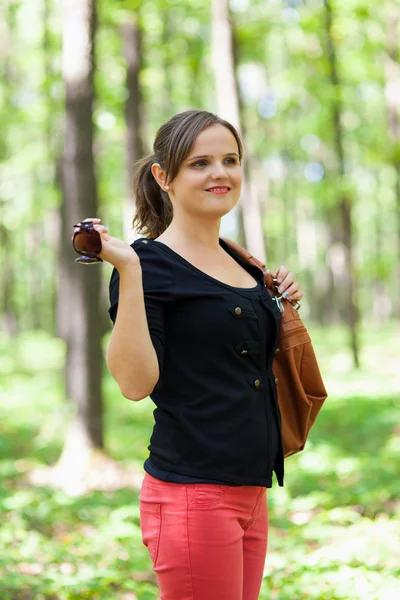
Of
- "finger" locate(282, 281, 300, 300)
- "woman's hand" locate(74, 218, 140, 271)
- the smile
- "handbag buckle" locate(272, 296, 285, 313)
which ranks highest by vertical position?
the smile

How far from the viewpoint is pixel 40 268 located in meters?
38.2

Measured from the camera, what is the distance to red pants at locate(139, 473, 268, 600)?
198 cm

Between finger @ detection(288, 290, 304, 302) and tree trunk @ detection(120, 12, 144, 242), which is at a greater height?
tree trunk @ detection(120, 12, 144, 242)

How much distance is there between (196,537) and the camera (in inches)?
77.7

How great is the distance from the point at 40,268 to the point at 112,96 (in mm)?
25578

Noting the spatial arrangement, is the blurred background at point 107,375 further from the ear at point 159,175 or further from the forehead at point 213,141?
the forehead at point 213,141

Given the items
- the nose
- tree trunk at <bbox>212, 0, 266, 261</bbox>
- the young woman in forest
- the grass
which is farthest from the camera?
tree trunk at <bbox>212, 0, 266, 261</bbox>

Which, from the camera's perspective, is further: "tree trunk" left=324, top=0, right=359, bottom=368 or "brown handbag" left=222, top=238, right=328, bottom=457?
"tree trunk" left=324, top=0, right=359, bottom=368

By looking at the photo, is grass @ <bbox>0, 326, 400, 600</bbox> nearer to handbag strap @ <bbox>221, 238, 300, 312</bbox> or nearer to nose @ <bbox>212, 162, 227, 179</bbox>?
handbag strap @ <bbox>221, 238, 300, 312</bbox>

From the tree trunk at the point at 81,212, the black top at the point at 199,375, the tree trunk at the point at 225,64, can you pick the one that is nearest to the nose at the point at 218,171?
the black top at the point at 199,375

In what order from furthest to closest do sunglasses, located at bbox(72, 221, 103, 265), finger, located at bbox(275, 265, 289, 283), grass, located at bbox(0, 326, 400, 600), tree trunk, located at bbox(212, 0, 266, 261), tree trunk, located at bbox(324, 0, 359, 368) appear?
tree trunk, located at bbox(324, 0, 359, 368) → tree trunk, located at bbox(212, 0, 266, 261) → grass, located at bbox(0, 326, 400, 600) → finger, located at bbox(275, 265, 289, 283) → sunglasses, located at bbox(72, 221, 103, 265)

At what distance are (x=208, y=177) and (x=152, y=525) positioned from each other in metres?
1.05

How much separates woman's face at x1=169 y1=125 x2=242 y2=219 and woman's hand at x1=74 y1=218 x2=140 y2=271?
37 centimetres

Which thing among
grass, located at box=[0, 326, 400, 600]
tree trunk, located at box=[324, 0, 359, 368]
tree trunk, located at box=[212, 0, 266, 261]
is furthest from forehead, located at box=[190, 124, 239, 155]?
tree trunk, located at box=[324, 0, 359, 368]
